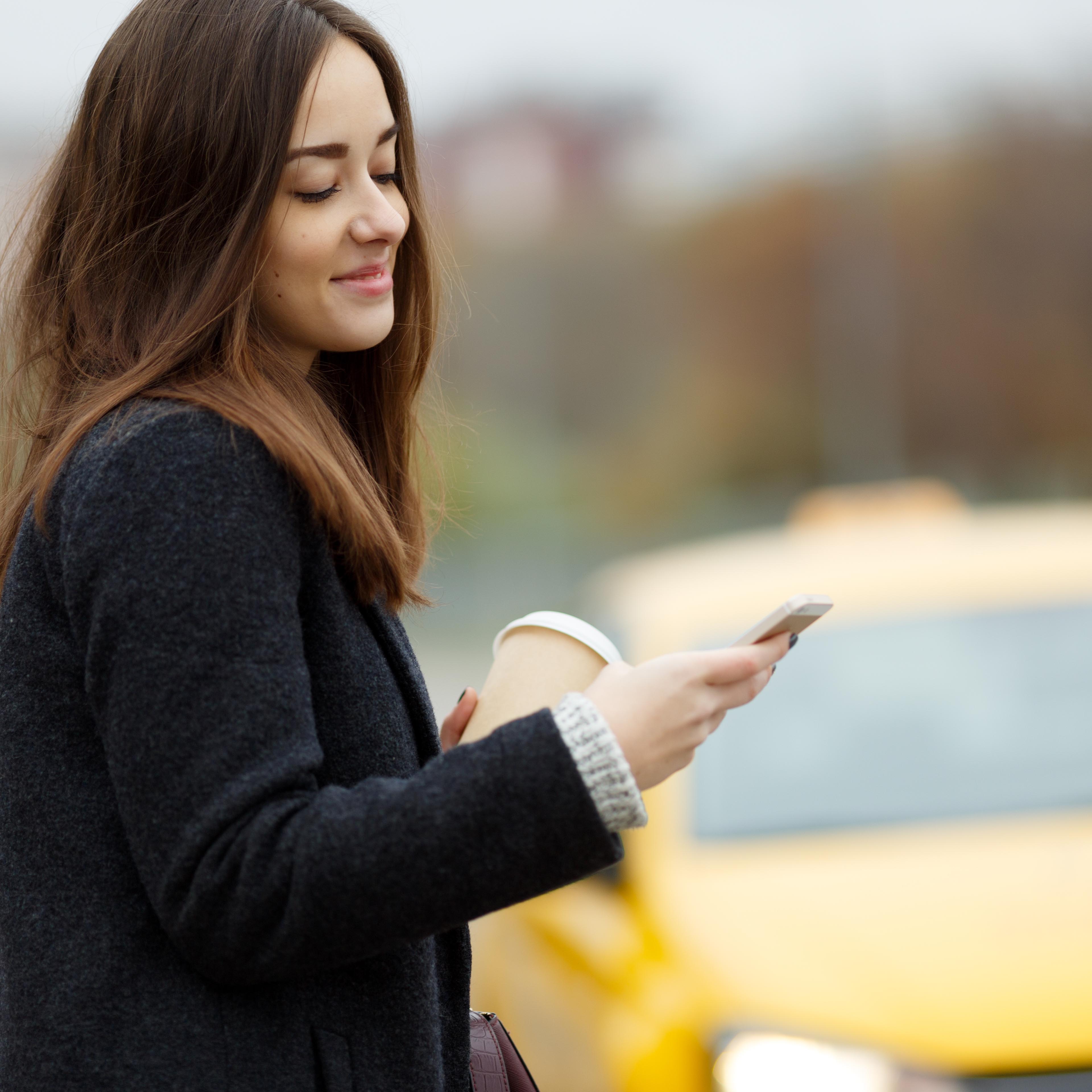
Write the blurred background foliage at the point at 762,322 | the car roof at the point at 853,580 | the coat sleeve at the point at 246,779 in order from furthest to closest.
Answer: the blurred background foliage at the point at 762,322
the car roof at the point at 853,580
the coat sleeve at the point at 246,779

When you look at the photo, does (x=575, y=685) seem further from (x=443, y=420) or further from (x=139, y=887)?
(x=443, y=420)

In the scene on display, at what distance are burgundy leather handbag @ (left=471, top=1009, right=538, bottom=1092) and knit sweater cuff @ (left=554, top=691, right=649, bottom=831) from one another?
507 millimetres

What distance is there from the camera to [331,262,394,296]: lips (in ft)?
5.18

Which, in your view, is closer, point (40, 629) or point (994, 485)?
point (40, 629)

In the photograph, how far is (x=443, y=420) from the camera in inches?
86.2

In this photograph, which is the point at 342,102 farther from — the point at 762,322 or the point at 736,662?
the point at 762,322

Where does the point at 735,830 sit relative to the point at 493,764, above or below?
below

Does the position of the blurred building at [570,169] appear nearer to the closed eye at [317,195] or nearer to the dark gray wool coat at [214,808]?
the closed eye at [317,195]

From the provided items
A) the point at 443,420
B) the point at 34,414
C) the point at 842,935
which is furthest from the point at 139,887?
the point at 842,935

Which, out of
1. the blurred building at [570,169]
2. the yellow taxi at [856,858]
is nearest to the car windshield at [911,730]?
the yellow taxi at [856,858]

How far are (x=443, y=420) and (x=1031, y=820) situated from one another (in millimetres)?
1615

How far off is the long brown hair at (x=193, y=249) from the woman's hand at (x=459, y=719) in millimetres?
142

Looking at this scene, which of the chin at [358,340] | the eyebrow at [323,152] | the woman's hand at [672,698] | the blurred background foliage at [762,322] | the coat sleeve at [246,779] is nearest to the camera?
the coat sleeve at [246,779]

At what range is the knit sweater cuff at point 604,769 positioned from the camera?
1293mm
